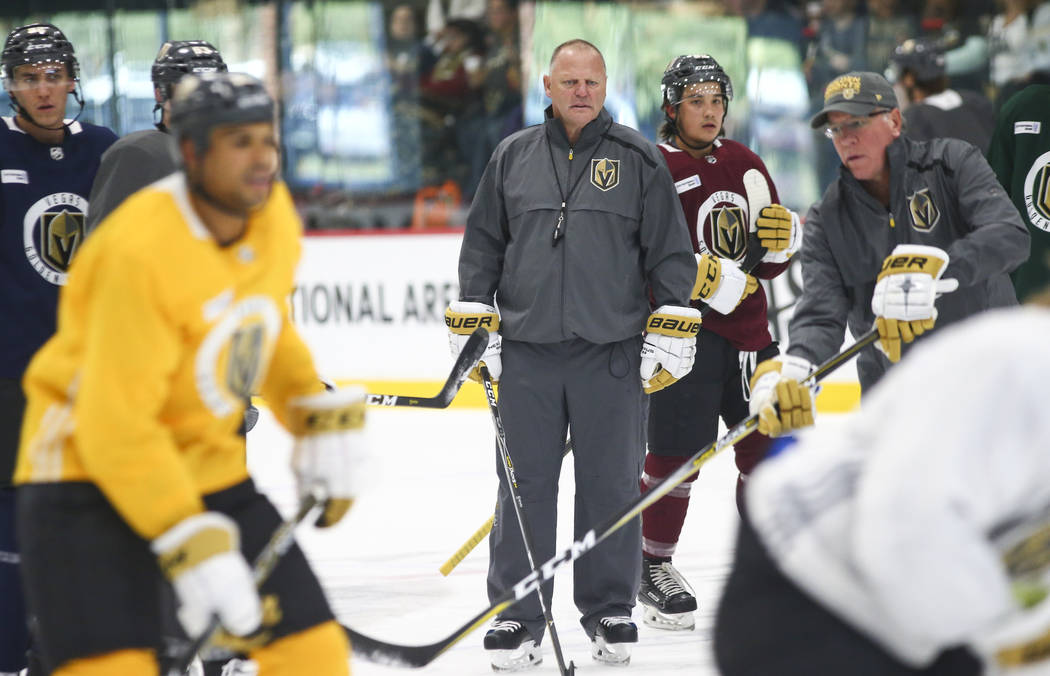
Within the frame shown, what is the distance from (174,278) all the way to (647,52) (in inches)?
232

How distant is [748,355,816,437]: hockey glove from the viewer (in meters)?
2.46

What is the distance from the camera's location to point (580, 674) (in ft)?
9.77

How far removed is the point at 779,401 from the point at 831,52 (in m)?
4.75

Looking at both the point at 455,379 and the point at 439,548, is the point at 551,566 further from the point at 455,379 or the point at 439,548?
the point at 439,548

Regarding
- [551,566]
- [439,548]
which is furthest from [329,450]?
[439,548]

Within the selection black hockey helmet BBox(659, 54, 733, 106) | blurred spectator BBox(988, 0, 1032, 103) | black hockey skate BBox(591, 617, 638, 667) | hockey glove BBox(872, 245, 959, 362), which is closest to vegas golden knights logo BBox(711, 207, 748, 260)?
black hockey helmet BBox(659, 54, 733, 106)

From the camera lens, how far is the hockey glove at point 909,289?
100.0 inches

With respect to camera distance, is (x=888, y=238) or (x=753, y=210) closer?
(x=888, y=238)

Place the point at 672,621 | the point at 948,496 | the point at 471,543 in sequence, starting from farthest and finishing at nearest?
the point at 471,543
the point at 672,621
the point at 948,496

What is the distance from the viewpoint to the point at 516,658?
3014 millimetres

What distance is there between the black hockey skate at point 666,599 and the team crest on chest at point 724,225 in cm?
88

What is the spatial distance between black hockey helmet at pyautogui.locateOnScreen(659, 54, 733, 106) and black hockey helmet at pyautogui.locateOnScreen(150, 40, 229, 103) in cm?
133

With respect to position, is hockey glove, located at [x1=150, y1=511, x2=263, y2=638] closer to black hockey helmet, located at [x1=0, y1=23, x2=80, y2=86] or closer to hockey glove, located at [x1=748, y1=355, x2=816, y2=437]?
hockey glove, located at [x1=748, y1=355, x2=816, y2=437]

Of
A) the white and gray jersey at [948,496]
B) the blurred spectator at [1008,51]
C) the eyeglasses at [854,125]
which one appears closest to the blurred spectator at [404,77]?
the blurred spectator at [1008,51]
